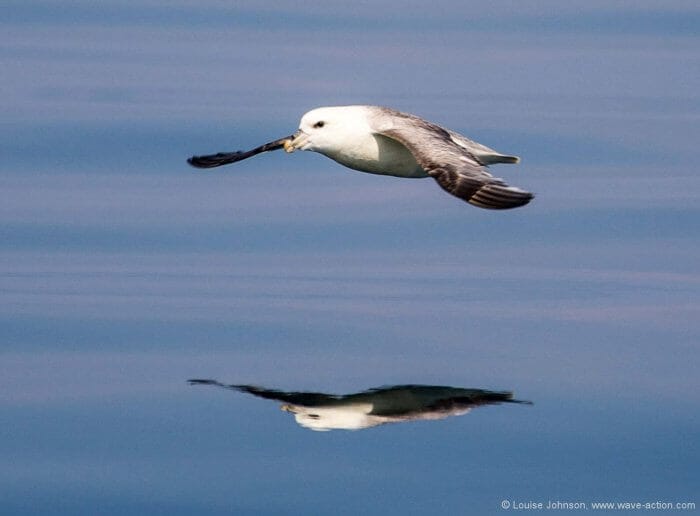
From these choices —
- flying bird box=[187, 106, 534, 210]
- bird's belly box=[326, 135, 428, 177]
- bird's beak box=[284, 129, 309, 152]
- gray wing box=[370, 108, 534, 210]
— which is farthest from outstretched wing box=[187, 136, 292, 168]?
gray wing box=[370, 108, 534, 210]

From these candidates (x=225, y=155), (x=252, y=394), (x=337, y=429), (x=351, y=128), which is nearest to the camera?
(x=337, y=429)

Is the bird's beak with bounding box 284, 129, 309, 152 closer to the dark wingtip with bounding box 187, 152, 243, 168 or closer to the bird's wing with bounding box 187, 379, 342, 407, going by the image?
the dark wingtip with bounding box 187, 152, 243, 168

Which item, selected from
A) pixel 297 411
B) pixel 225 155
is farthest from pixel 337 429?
pixel 225 155

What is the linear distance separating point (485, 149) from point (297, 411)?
4551 millimetres

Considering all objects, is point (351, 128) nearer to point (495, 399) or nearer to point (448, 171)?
point (448, 171)

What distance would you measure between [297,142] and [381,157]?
919 mm

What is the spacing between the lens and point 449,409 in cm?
1477

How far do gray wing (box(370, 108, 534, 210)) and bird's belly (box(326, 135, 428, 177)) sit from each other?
0.74 feet

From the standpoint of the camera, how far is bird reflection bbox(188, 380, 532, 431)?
47.5 ft

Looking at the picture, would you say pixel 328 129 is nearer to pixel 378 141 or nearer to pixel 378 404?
pixel 378 141

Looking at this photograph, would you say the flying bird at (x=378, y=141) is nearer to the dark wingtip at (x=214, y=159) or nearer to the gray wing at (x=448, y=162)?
the gray wing at (x=448, y=162)

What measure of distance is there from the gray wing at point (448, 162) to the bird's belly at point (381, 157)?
0.74 feet

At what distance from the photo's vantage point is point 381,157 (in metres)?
17.2

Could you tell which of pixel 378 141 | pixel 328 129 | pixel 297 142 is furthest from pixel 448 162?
pixel 297 142
